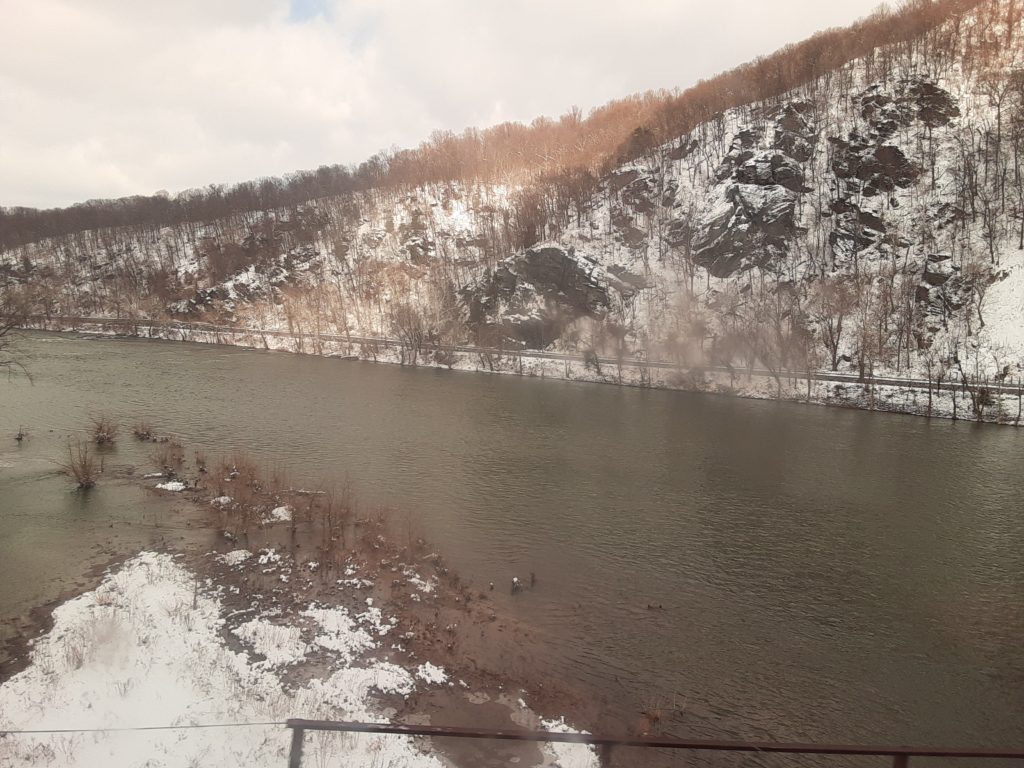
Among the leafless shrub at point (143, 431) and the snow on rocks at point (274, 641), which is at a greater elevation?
the leafless shrub at point (143, 431)

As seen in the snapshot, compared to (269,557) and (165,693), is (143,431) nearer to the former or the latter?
(269,557)

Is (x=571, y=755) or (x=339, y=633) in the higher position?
(x=339, y=633)

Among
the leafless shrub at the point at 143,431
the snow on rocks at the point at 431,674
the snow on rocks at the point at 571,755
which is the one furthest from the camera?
the leafless shrub at the point at 143,431

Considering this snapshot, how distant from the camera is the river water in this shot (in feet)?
38.4

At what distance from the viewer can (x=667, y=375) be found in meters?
51.0

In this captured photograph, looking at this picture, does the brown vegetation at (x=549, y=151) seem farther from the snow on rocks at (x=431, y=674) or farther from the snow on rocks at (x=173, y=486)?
the snow on rocks at (x=431, y=674)

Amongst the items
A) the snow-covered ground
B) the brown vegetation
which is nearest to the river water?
the snow-covered ground

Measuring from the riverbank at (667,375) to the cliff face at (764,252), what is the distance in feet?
8.18

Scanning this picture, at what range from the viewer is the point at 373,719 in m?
9.60

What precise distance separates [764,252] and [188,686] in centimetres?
6640

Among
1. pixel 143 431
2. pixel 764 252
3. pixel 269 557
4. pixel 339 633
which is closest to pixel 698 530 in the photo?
pixel 339 633

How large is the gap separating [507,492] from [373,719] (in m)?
13.6

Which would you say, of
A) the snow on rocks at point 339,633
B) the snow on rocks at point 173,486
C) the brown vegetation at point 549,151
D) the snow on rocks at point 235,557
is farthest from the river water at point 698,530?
the brown vegetation at point 549,151

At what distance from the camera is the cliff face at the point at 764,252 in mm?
50250
